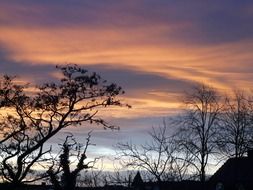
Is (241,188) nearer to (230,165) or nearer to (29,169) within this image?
(230,165)

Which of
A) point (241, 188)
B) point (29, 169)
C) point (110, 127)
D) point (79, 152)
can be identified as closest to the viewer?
point (29, 169)

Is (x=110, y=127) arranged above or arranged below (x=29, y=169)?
above

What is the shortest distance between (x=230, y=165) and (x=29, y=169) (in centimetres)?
3547

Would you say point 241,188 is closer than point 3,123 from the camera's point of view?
No

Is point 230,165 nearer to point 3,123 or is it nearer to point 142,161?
point 142,161

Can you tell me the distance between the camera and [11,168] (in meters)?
28.5

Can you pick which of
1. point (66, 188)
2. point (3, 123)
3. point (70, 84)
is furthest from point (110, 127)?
point (66, 188)

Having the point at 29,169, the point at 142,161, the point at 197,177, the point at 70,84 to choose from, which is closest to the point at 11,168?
the point at 29,169

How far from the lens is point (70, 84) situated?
29.8m

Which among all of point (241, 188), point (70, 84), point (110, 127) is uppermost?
point (70, 84)

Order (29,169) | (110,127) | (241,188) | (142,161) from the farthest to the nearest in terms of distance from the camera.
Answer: (241,188), (142,161), (110,127), (29,169)

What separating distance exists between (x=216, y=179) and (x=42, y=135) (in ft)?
114

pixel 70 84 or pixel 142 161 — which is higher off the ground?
pixel 70 84

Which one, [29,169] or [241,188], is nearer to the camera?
[29,169]
